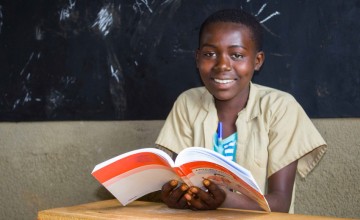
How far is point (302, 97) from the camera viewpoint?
234cm

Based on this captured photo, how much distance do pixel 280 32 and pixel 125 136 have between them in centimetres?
88

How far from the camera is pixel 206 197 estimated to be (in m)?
1.49

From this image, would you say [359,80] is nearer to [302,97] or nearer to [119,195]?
[302,97]

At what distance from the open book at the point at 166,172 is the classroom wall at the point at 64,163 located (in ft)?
2.99

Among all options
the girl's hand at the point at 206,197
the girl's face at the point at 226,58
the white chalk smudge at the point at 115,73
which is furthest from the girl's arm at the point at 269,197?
the white chalk smudge at the point at 115,73

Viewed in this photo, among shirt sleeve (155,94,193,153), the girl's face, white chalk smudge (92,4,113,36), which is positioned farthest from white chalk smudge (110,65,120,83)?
the girl's face

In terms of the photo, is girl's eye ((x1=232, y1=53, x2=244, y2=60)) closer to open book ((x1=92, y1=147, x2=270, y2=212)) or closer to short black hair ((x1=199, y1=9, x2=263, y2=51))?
short black hair ((x1=199, y1=9, x2=263, y2=51))

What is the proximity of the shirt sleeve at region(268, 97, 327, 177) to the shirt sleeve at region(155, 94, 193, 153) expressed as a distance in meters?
0.31

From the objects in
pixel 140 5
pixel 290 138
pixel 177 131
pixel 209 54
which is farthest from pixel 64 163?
pixel 290 138

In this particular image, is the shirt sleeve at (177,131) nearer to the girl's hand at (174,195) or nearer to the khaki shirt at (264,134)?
the khaki shirt at (264,134)

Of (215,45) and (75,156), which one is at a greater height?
(215,45)

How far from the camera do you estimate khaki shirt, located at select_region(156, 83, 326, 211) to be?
1.88 meters

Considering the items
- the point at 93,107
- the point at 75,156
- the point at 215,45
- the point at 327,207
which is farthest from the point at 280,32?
the point at 75,156

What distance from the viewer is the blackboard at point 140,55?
2.29 metres
